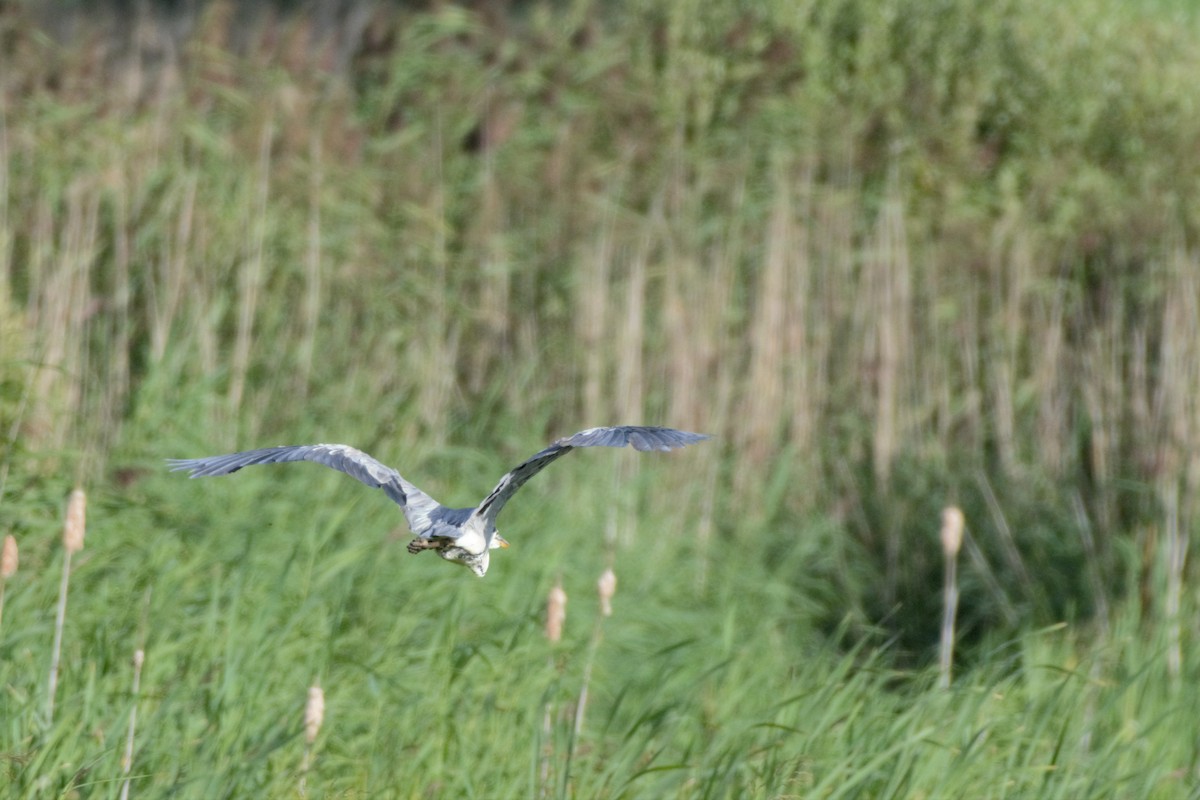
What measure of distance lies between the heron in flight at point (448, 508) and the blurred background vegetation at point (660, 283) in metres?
2.32

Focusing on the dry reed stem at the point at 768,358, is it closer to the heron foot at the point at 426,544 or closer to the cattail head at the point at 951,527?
the cattail head at the point at 951,527

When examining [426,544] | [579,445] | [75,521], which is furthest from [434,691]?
[579,445]

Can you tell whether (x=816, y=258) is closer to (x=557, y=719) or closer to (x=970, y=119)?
(x=970, y=119)

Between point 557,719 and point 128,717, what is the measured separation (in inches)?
35.4

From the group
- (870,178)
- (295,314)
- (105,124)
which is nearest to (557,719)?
(295,314)

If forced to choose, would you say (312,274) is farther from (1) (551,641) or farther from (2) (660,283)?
(1) (551,641)

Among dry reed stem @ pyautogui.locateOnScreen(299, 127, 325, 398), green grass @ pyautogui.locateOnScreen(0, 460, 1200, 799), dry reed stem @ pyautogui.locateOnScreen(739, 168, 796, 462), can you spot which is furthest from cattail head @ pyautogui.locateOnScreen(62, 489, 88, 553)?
dry reed stem @ pyautogui.locateOnScreen(739, 168, 796, 462)

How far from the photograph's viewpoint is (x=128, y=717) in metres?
3.10

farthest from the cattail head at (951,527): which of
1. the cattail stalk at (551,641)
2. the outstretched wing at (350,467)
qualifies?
the outstretched wing at (350,467)

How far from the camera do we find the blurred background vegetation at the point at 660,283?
5418 millimetres

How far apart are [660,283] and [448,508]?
416 centimetres

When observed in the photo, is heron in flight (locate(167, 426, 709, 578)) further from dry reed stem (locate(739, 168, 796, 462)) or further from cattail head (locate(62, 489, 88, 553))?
dry reed stem (locate(739, 168, 796, 462))

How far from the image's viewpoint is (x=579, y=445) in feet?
7.27

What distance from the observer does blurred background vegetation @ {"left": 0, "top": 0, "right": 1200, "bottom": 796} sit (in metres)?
5.42
